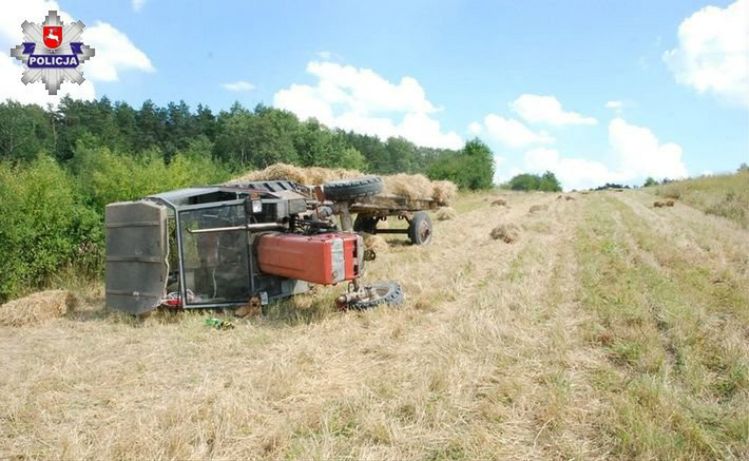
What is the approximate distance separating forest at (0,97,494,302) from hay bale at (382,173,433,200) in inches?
199

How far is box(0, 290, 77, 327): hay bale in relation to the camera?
5.80 m

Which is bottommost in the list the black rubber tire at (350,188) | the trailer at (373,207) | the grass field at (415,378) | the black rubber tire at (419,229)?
the grass field at (415,378)

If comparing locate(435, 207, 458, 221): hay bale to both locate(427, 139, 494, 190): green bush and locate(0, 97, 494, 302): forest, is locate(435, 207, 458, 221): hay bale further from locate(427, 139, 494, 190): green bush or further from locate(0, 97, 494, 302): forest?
locate(427, 139, 494, 190): green bush

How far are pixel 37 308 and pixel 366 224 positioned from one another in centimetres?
720

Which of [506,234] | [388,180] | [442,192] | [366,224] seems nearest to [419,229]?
[366,224]

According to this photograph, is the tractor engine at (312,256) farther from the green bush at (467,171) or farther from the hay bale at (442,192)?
the green bush at (467,171)

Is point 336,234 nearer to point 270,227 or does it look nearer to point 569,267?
point 270,227

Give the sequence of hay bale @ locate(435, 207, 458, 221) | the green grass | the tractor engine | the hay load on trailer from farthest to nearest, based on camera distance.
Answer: hay bale @ locate(435, 207, 458, 221)
the hay load on trailer
the tractor engine
the green grass

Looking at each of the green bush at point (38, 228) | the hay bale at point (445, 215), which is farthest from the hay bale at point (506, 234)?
the green bush at point (38, 228)

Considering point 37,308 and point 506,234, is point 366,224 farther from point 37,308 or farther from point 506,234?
point 37,308

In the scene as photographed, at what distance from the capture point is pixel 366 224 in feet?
38.3

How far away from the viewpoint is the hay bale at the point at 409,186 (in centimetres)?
1209

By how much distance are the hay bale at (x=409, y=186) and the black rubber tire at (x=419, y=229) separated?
2.27 ft

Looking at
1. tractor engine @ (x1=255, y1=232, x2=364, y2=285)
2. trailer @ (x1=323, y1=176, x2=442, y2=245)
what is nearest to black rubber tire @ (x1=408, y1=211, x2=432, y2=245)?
trailer @ (x1=323, y1=176, x2=442, y2=245)
